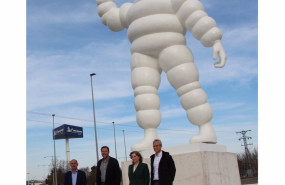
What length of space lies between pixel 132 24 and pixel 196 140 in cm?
233

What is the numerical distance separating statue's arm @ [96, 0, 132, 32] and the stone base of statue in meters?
2.55

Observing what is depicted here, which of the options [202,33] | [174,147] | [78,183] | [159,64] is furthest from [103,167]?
[202,33]

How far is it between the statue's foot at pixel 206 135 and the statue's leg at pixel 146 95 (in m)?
0.75

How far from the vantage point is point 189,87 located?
17.0 ft

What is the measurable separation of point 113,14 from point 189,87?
222 cm

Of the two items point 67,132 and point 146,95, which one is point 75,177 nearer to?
point 146,95

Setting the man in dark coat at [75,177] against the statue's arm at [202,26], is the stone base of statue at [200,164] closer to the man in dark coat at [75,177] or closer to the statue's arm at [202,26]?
the man in dark coat at [75,177]

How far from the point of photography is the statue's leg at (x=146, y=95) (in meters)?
5.39

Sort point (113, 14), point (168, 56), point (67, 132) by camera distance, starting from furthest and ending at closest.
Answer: point (67, 132) → point (113, 14) → point (168, 56)

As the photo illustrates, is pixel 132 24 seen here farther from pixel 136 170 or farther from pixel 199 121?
pixel 136 170

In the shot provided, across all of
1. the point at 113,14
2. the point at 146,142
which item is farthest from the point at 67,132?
the point at 146,142

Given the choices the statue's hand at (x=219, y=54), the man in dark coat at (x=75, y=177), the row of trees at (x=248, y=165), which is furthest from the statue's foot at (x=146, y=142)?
the row of trees at (x=248, y=165)

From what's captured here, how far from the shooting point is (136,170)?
3.70m

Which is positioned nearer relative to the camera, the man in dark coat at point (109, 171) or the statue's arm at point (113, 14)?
the man in dark coat at point (109, 171)
